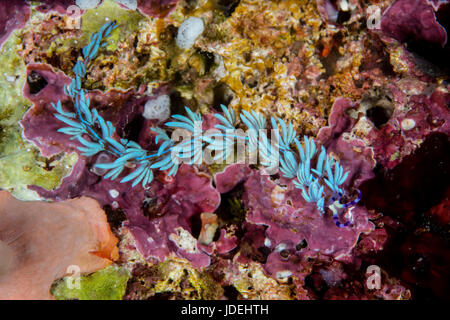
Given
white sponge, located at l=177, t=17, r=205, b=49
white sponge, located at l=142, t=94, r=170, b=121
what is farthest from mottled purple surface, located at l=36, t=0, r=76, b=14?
white sponge, located at l=142, t=94, r=170, b=121

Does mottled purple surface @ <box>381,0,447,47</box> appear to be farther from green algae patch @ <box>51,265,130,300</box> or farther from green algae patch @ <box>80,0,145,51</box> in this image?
green algae patch @ <box>51,265,130,300</box>

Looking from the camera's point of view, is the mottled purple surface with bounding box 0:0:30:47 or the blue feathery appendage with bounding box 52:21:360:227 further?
the mottled purple surface with bounding box 0:0:30:47

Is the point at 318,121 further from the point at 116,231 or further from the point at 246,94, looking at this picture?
the point at 116,231

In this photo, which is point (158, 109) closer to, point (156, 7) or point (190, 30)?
point (190, 30)

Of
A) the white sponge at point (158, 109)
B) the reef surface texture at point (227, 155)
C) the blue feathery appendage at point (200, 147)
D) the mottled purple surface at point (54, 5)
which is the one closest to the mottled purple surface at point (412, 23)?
the reef surface texture at point (227, 155)

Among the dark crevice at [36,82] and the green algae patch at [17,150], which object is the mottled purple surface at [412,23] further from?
the dark crevice at [36,82]
